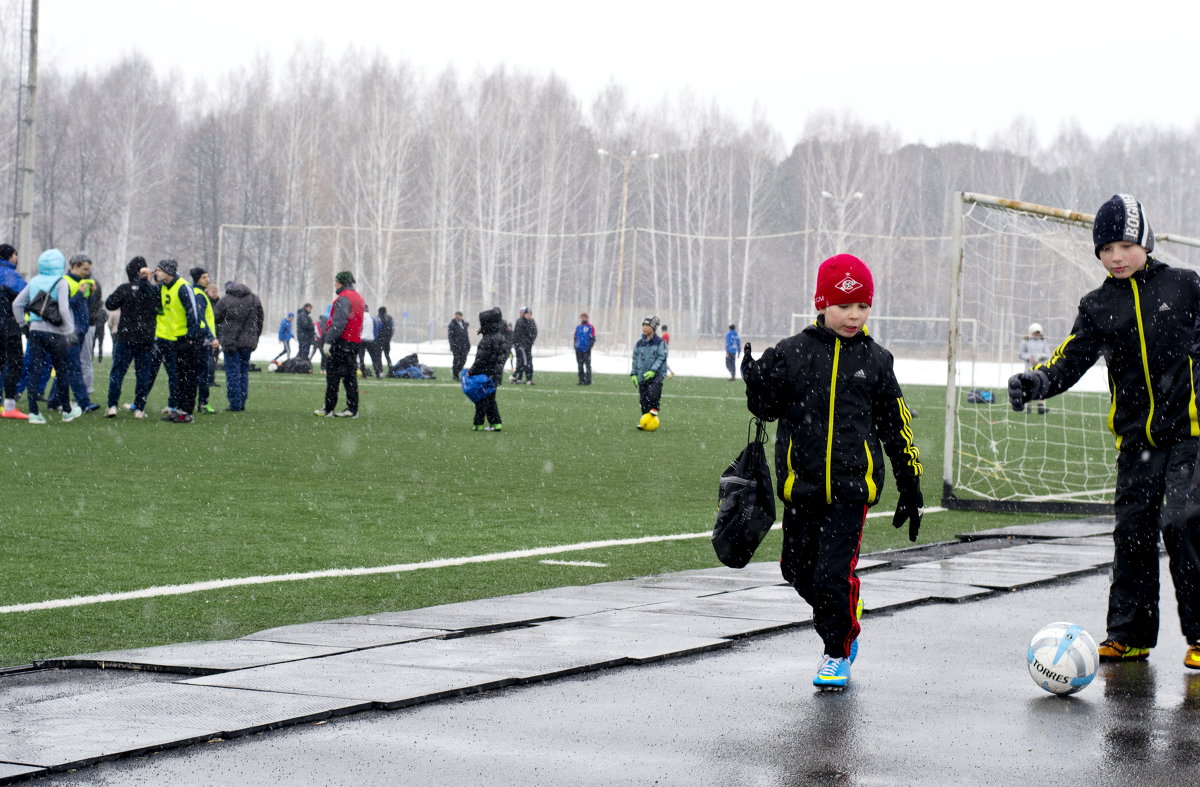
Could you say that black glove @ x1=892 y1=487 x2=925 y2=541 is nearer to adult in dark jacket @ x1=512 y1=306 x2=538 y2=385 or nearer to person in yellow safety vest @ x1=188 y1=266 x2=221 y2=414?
person in yellow safety vest @ x1=188 y1=266 x2=221 y2=414

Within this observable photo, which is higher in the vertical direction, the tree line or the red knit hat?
the tree line

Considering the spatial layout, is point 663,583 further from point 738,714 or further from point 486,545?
point 738,714

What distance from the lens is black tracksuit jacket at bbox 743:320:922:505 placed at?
5891 mm

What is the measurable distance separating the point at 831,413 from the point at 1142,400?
56.2 inches

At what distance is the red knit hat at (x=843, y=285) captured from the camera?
5.96 meters

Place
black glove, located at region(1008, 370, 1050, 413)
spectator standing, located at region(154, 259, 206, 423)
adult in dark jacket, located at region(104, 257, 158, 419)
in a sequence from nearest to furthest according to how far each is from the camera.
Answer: black glove, located at region(1008, 370, 1050, 413)
adult in dark jacket, located at region(104, 257, 158, 419)
spectator standing, located at region(154, 259, 206, 423)

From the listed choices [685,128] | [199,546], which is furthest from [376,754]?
[685,128]

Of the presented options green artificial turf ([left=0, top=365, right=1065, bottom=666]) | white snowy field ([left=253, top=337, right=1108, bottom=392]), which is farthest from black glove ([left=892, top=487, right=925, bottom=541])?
white snowy field ([left=253, top=337, right=1108, bottom=392])

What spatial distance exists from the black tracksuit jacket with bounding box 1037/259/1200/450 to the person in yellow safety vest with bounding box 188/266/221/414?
1413 centimetres

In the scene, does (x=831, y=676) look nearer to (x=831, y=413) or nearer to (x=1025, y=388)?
(x=831, y=413)

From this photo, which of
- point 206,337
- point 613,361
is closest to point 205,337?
point 206,337

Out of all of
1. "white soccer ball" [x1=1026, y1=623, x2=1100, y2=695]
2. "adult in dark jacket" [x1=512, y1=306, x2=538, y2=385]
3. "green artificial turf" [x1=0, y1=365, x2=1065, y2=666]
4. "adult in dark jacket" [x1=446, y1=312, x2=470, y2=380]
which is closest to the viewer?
"white soccer ball" [x1=1026, y1=623, x2=1100, y2=695]

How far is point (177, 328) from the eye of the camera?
19156 mm

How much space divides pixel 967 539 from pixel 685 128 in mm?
78818
